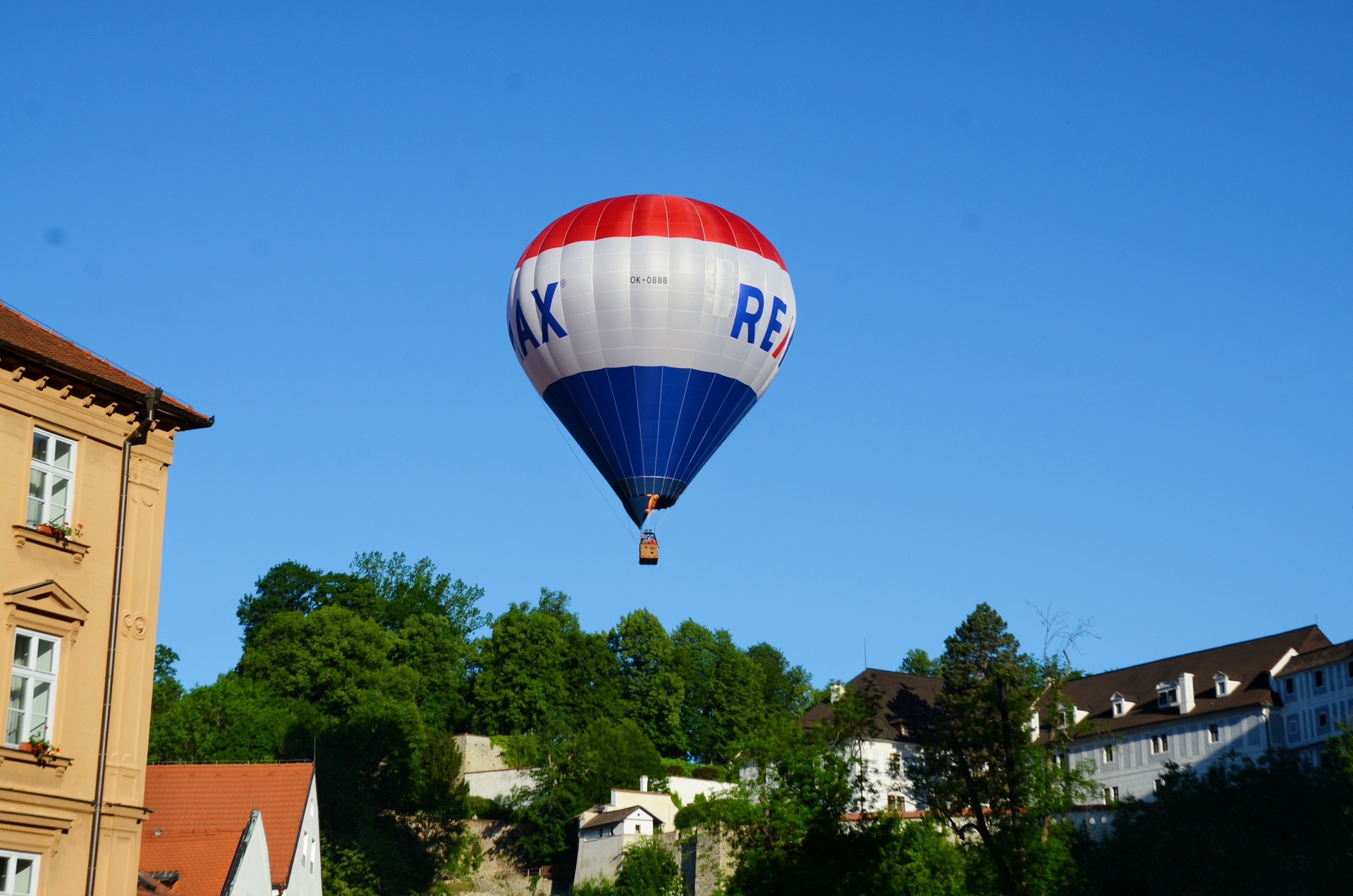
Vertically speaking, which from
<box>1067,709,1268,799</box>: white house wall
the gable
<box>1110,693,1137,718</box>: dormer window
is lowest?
the gable

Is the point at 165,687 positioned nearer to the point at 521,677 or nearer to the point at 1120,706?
the point at 521,677

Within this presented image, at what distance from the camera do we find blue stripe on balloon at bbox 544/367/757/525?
47.7 m

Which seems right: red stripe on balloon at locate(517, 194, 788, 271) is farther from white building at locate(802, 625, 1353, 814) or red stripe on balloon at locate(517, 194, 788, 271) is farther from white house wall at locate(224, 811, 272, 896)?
white building at locate(802, 625, 1353, 814)

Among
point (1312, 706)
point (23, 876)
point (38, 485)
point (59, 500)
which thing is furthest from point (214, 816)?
point (1312, 706)

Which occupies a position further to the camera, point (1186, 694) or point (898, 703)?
point (898, 703)

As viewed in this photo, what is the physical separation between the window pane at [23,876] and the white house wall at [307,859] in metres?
16.3

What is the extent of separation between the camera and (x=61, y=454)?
86.2ft

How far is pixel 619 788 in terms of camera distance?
265 feet

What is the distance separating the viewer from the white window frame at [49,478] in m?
25.5

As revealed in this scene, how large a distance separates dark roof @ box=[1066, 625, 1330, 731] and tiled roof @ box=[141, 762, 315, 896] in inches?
1914

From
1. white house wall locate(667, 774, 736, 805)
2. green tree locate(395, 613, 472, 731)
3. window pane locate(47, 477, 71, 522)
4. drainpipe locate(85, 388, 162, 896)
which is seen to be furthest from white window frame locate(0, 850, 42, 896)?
green tree locate(395, 613, 472, 731)

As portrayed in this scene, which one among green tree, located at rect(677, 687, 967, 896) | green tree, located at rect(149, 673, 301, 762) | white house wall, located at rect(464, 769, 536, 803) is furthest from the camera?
white house wall, located at rect(464, 769, 536, 803)

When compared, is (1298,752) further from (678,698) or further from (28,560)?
(28,560)

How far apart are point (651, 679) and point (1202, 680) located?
35922 millimetres
